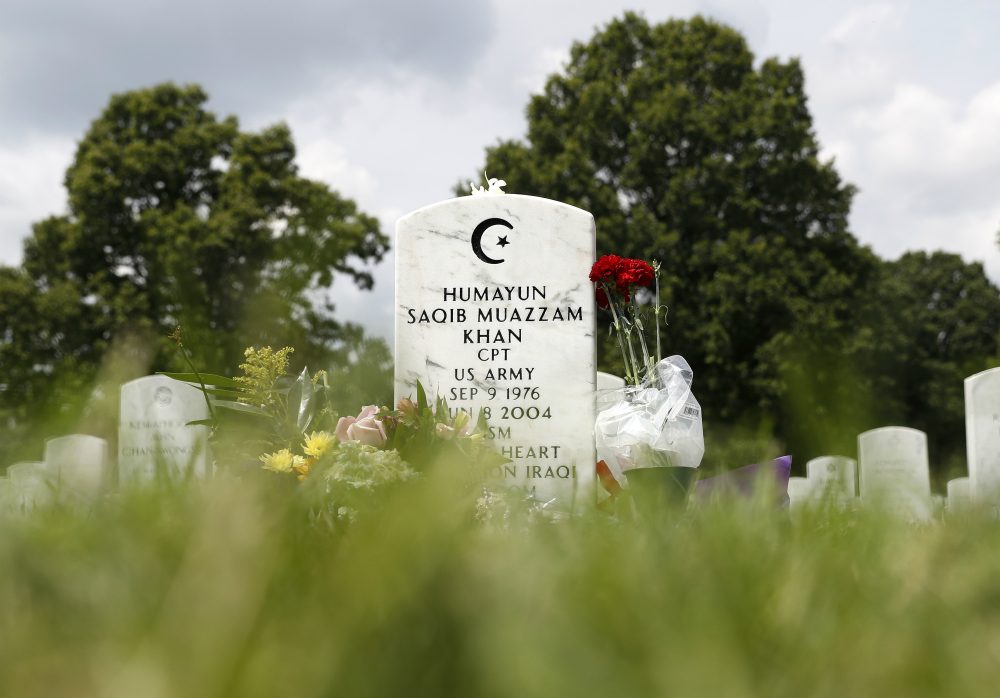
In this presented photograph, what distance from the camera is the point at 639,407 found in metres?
5.68

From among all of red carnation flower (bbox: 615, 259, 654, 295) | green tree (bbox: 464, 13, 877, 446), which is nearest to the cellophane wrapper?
red carnation flower (bbox: 615, 259, 654, 295)

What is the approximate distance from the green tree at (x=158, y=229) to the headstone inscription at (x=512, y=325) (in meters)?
16.7

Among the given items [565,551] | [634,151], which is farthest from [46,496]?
[634,151]

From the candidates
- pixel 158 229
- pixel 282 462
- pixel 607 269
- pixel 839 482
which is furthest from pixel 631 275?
pixel 158 229

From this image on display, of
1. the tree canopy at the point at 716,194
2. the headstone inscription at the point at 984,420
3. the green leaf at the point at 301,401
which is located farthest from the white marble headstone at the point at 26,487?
the tree canopy at the point at 716,194

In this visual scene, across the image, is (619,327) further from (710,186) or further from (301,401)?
(710,186)

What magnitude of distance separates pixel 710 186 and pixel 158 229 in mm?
14493

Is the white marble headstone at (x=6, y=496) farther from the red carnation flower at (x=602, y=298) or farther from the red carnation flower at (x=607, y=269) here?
the red carnation flower at (x=602, y=298)

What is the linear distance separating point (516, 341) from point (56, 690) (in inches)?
212

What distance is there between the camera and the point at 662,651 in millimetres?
729

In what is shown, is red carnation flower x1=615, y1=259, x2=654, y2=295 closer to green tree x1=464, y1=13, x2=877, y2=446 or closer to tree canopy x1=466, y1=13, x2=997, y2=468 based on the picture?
tree canopy x1=466, y1=13, x2=997, y2=468

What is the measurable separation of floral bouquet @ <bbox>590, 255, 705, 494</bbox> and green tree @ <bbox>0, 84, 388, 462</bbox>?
17150mm

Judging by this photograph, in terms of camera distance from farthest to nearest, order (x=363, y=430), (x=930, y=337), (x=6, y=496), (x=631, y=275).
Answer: (x=930, y=337)
(x=631, y=275)
(x=363, y=430)
(x=6, y=496)

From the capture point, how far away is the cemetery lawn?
0.70 meters
